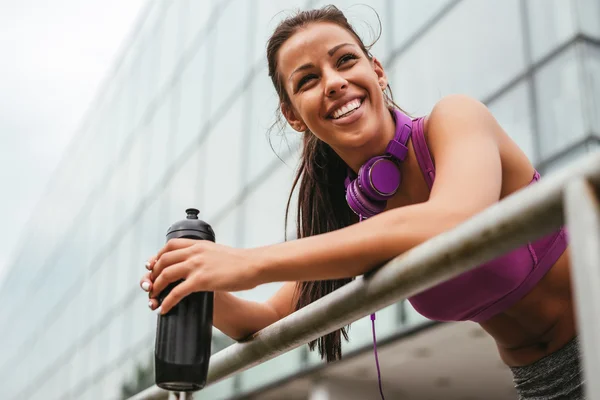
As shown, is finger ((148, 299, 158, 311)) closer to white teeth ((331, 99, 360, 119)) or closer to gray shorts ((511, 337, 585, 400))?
white teeth ((331, 99, 360, 119))

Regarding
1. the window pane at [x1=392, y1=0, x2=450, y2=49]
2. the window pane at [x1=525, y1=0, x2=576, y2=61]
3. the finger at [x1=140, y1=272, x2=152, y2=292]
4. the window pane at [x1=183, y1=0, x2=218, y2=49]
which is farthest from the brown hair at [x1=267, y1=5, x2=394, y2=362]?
the window pane at [x1=183, y1=0, x2=218, y2=49]

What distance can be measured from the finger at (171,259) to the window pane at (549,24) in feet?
17.2

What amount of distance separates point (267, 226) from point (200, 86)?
4.22 meters

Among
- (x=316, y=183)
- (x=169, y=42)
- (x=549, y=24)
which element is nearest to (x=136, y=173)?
(x=169, y=42)

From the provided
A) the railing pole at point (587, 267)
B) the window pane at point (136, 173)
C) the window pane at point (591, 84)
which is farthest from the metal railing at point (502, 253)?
the window pane at point (136, 173)

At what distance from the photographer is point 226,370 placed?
155 centimetres

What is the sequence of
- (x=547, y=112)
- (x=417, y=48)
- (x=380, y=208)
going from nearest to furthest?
1. (x=380, y=208)
2. (x=547, y=112)
3. (x=417, y=48)

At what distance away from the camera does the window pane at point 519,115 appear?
5.93 m

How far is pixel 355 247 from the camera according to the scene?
1.17 metres

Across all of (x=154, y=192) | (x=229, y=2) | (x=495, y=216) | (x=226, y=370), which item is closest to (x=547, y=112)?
(x=226, y=370)

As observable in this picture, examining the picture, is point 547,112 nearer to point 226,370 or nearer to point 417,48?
point 417,48

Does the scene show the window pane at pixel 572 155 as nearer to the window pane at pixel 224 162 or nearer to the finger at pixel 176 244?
the finger at pixel 176 244

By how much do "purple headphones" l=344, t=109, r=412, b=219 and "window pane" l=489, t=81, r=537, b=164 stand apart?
4.49m

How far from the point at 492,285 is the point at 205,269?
52cm
